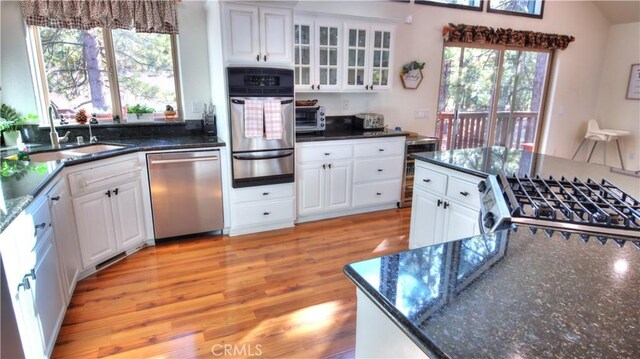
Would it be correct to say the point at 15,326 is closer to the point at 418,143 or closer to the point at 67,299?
the point at 67,299

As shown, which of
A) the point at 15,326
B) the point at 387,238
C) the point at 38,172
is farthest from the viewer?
the point at 387,238

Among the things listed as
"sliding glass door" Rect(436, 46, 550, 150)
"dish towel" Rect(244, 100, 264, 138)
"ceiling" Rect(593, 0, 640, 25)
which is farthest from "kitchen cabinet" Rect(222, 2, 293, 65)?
"ceiling" Rect(593, 0, 640, 25)

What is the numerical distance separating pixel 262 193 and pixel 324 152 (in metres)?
0.75

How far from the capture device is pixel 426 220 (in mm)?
2738

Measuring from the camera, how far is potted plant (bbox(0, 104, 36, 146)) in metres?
2.83

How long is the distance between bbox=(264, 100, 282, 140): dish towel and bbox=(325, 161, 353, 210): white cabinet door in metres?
0.71

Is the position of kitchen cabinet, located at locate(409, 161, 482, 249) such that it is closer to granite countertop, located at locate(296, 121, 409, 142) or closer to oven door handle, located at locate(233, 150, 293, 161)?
granite countertop, located at locate(296, 121, 409, 142)

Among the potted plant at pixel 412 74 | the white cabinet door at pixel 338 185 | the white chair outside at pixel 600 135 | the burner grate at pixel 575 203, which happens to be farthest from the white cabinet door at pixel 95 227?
the white chair outside at pixel 600 135

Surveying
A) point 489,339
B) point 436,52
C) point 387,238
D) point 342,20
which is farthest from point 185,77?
point 489,339

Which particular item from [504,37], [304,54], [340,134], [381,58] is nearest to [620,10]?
[504,37]

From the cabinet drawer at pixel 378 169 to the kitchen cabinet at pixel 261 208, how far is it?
0.80 meters

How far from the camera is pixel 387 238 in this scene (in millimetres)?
3416

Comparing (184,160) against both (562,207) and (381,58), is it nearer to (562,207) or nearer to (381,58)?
(381,58)

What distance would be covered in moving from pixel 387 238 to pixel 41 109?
3286 mm
